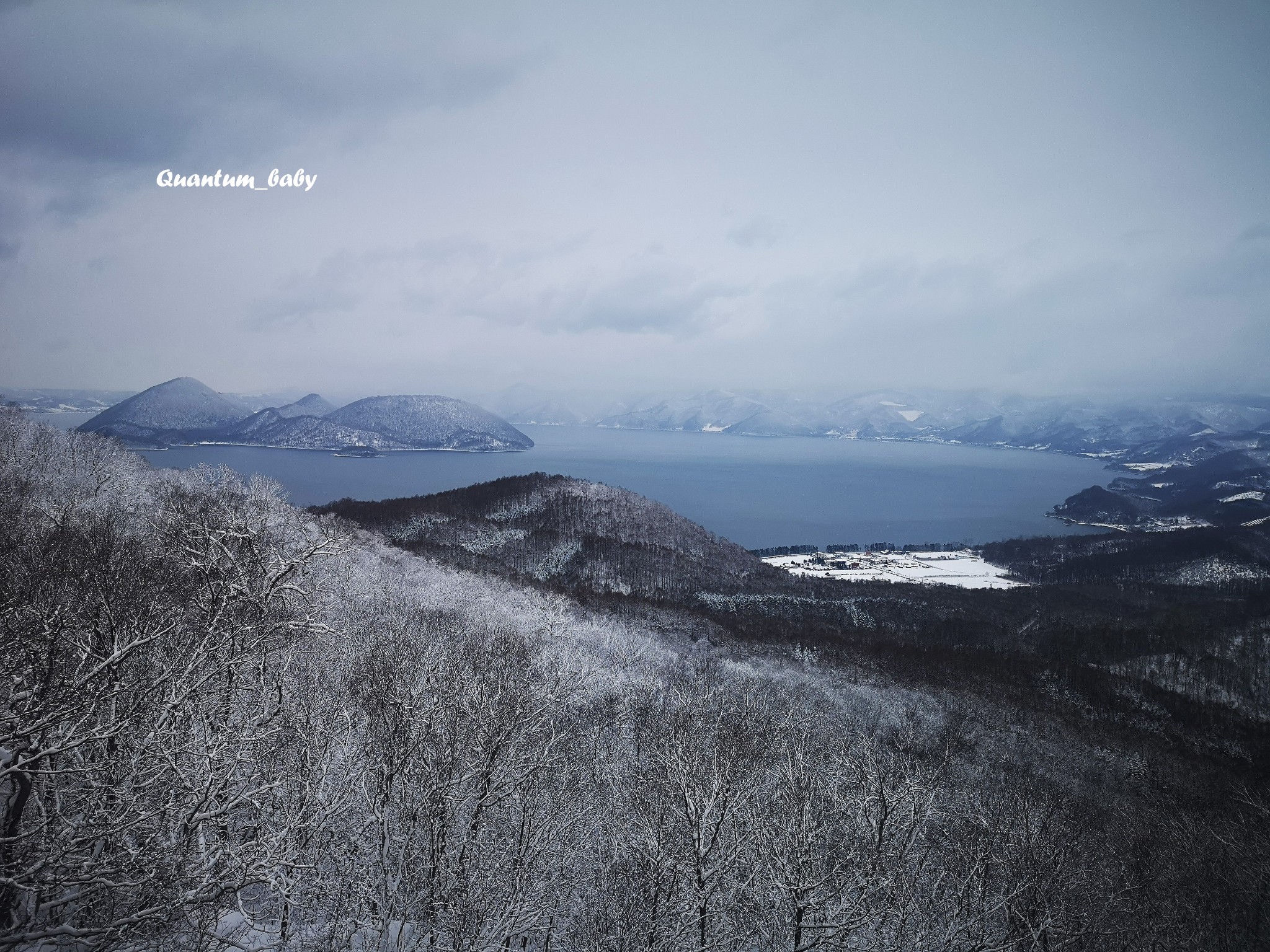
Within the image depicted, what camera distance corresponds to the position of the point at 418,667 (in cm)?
1745

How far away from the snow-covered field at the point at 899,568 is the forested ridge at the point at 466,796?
77.1 metres

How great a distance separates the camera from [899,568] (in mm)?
127500

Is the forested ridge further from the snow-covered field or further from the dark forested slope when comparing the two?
the snow-covered field

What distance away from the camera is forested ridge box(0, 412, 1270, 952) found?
8289mm

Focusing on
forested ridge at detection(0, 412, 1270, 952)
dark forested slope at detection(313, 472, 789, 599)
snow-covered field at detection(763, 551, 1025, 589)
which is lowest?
snow-covered field at detection(763, 551, 1025, 589)

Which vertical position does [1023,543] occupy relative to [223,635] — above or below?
below

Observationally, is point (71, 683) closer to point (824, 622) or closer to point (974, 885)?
point (974, 885)

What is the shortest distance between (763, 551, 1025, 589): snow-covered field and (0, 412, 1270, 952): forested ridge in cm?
7708

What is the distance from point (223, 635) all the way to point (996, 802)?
29.3m

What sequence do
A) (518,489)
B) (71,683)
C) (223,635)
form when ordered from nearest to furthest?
(71,683), (223,635), (518,489)

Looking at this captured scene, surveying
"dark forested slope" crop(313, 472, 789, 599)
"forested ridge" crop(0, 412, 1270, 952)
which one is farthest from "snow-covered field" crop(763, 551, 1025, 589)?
"forested ridge" crop(0, 412, 1270, 952)

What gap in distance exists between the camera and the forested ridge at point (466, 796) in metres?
8.29

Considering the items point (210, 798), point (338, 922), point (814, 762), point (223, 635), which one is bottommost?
point (814, 762)

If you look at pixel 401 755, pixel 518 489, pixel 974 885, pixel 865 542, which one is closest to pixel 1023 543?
pixel 865 542
